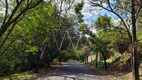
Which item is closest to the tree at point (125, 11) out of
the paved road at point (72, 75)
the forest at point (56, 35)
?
the forest at point (56, 35)

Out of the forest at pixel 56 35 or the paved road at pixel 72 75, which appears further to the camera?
the paved road at pixel 72 75

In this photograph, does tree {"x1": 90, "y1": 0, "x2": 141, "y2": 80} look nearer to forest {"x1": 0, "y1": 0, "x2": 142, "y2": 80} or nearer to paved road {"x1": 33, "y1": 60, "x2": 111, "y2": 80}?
forest {"x1": 0, "y1": 0, "x2": 142, "y2": 80}

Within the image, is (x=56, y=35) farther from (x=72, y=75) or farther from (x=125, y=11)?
(x=125, y=11)

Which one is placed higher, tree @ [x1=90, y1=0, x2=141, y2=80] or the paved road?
tree @ [x1=90, y1=0, x2=141, y2=80]

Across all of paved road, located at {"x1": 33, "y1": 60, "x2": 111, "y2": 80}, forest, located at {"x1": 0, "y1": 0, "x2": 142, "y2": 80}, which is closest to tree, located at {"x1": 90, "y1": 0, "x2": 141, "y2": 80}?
forest, located at {"x1": 0, "y1": 0, "x2": 142, "y2": 80}

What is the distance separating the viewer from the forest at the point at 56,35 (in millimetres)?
16562

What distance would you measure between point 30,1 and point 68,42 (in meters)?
32.0

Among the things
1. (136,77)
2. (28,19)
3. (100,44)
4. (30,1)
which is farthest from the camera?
(100,44)

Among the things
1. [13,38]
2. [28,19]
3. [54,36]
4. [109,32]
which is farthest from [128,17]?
[54,36]

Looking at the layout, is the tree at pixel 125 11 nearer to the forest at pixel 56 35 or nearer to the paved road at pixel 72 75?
the forest at pixel 56 35

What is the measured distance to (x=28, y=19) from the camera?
1994 centimetres

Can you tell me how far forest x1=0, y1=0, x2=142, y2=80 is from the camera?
16562 millimetres

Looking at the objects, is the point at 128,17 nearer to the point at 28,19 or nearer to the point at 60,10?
the point at 28,19

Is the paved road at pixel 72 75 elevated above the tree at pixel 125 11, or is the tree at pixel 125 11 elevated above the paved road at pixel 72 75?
the tree at pixel 125 11
